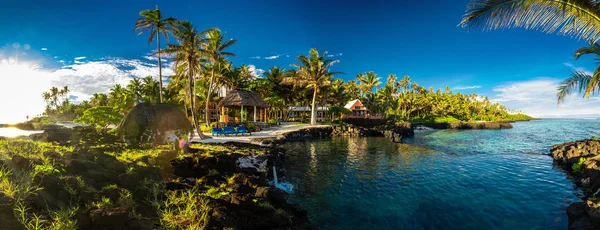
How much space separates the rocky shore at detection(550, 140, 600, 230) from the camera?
6660 mm

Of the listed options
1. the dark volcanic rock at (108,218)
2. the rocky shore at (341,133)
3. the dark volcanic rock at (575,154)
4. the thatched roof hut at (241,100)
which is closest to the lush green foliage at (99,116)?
the dark volcanic rock at (108,218)

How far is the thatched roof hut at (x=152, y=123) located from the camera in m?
12.0

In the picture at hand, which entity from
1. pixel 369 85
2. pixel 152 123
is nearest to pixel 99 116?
pixel 152 123

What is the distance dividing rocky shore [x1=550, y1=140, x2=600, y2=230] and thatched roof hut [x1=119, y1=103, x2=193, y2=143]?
15761 millimetres

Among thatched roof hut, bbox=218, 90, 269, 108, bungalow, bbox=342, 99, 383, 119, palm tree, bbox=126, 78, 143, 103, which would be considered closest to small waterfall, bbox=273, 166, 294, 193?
thatched roof hut, bbox=218, 90, 269, 108

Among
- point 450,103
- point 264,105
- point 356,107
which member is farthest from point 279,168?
point 450,103

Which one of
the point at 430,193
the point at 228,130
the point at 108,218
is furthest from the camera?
the point at 228,130

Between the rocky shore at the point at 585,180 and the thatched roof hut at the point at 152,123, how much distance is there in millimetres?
15761

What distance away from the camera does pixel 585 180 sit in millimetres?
11242

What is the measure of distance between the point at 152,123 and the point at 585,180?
20.9 metres

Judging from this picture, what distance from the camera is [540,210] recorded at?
8703 mm

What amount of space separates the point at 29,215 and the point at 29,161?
268 cm

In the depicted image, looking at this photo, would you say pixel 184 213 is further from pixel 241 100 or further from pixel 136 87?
pixel 136 87

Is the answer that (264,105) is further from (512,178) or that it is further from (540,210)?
(540,210)
